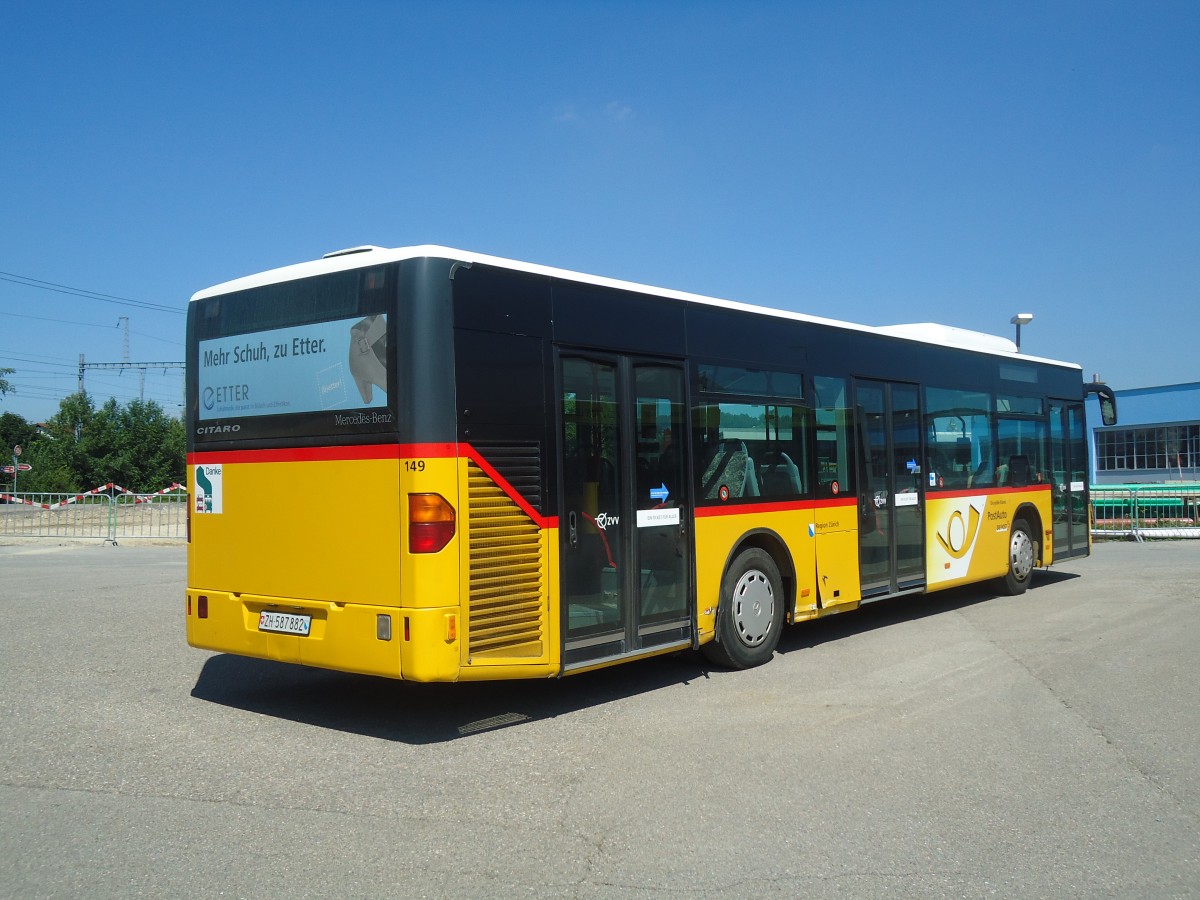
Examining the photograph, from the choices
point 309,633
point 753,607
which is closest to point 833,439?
point 753,607

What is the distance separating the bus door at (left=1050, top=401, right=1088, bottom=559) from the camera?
14.6m

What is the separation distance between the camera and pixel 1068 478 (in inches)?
591

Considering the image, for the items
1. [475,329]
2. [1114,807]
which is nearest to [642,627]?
[475,329]

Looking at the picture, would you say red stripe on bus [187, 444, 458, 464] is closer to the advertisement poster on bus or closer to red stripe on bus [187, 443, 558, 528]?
red stripe on bus [187, 443, 558, 528]

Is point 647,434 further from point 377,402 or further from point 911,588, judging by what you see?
point 911,588

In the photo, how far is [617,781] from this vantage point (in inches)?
223

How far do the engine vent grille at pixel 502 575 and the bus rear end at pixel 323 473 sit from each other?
176mm

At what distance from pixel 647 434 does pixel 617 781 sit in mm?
2918

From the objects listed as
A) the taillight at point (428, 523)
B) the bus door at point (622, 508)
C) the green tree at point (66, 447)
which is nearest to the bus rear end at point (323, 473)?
the taillight at point (428, 523)

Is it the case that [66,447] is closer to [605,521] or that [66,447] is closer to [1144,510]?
[1144,510]

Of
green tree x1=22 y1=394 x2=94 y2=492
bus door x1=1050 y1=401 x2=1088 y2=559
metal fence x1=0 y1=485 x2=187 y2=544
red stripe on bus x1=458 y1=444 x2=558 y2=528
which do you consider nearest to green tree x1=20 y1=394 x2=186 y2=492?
green tree x1=22 y1=394 x2=94 y2=492

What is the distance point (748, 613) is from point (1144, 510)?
71.6ft

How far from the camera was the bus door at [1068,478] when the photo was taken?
1458 cm

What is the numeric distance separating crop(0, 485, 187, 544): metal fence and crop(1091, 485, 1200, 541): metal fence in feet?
77.4
